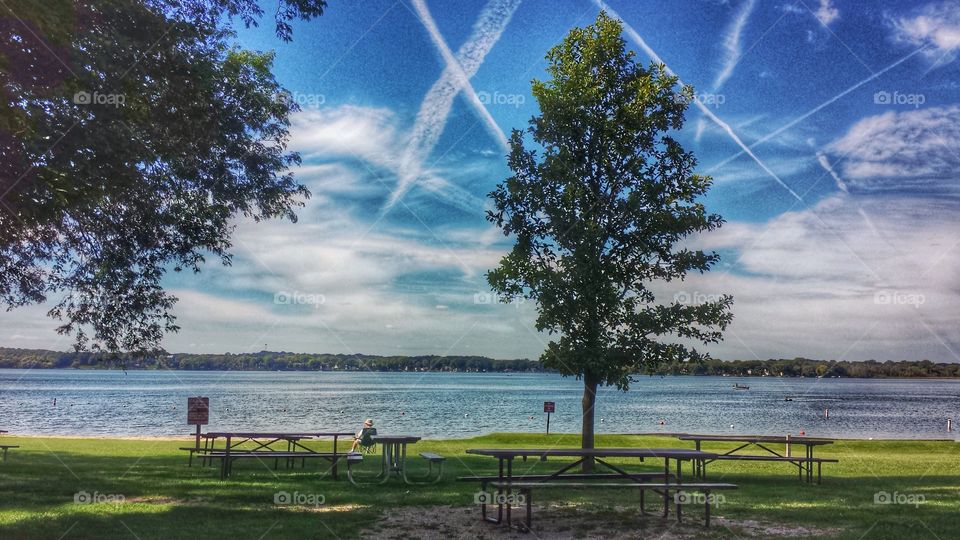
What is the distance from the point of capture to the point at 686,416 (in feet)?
276

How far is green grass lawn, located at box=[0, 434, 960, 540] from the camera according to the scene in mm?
10055

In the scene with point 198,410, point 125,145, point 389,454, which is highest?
point 125,145

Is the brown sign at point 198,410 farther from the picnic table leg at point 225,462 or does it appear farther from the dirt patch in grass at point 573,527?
the dirt patch in grass at point 573,527

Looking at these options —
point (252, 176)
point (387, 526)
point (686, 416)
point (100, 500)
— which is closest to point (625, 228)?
point (252, 176)

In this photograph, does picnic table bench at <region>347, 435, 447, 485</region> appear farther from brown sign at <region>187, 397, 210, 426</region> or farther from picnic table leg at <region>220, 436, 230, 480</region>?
brown sign at <region>187, 397, 210, 426</region>

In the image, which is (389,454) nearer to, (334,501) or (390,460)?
(390,460)

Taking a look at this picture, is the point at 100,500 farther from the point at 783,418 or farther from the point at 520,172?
the point at 783,418

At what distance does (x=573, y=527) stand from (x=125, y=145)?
873 cm

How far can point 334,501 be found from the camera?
41.0 feet

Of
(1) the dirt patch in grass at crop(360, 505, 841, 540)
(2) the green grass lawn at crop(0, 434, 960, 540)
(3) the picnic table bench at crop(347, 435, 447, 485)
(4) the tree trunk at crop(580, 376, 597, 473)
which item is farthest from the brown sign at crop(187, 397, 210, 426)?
(4) the tree trunk at crop(580, 376, 597, 473)

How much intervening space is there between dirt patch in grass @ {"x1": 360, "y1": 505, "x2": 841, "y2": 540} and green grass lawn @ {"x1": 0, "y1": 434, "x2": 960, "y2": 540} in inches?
2.7

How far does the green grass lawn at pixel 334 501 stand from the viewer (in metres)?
10.1

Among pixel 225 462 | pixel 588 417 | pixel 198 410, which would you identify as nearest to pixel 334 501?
pixel 225 462

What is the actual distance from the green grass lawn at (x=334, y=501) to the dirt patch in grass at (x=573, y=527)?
0.22 ft
